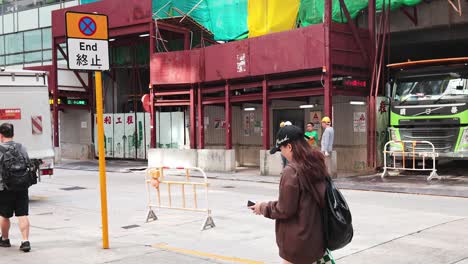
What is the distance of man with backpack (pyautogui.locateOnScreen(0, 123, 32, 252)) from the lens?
7.09 metres

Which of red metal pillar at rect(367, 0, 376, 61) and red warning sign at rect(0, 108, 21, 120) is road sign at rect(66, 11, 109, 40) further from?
red metal pillar at rect(367, 0, 376, 61)

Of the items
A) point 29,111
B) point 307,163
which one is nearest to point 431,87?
point 29,111

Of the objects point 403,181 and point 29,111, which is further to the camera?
point 403,181

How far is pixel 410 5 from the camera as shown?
707 inches

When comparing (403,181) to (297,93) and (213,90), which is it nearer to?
(297,93)

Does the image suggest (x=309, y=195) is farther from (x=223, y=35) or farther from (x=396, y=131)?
(x=223, y=35)

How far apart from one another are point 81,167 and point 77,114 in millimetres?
6422

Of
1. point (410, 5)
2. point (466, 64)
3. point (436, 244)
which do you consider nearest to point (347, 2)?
point (410, 5)

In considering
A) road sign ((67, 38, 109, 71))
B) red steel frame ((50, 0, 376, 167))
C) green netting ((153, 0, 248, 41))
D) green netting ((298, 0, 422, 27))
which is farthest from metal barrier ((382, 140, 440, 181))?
road sign ((67, 38, 109, 71))

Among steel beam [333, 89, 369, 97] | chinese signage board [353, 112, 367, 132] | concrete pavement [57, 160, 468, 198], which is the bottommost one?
concrete pavement [57, 160, 468, 198]

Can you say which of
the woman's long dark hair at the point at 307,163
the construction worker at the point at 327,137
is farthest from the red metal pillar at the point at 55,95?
the woman's long dark hair at the point at 307,163

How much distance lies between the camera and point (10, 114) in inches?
507

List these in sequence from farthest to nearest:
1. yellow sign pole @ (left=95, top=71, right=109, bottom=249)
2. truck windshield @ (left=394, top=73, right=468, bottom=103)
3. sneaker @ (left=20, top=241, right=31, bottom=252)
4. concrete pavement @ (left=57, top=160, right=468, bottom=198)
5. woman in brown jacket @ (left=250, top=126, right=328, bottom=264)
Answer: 1. truck windshield @ (left=394, top=73, right=468, bottom=103)
2. concrete pavement @ (left=57, top=160, right=468, bottom=198)
3. sneaker @ (left=20, top=241, right=31, bottom=252)
4. yellow sign pole @ (left=95, top=71, right=109, bottom=249)
5. woman in brown jacket @ (left=250, top=126, right=328, bottom=264)

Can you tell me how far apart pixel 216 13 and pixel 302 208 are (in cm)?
1968
